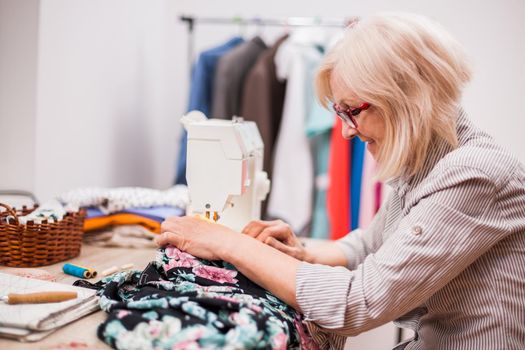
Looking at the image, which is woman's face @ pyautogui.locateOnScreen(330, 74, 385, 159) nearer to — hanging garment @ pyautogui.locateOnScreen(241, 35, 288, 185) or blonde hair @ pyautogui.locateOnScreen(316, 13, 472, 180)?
blonde hair @ pyautogui.locateOnScreen(316, 13, 472, 180)

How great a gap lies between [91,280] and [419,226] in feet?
2.75

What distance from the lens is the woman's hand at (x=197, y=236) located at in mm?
1297

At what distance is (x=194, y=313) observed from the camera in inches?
38.9

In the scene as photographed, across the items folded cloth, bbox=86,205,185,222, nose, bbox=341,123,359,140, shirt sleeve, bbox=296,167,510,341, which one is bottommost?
folded cloth, bbox=86,205,185,222

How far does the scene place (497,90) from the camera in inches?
129

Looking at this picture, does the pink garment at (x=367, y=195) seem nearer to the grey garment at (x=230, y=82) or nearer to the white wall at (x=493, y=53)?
the grey garment at (x=230, y=82)

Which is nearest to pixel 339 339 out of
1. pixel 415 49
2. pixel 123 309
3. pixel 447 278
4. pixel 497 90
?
pixel 447 278

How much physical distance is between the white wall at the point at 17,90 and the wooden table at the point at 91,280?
397 millimetres

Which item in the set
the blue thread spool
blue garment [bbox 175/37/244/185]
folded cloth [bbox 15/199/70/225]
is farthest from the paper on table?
blue garment [bbox 175/37/244/185]

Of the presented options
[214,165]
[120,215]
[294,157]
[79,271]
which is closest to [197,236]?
[214,165]

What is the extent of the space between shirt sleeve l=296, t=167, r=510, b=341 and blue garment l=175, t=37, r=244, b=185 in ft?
6.16

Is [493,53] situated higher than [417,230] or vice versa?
[493,53]

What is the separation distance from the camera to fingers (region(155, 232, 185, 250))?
134 cm

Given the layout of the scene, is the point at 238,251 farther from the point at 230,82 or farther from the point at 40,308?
the point at 230,82
